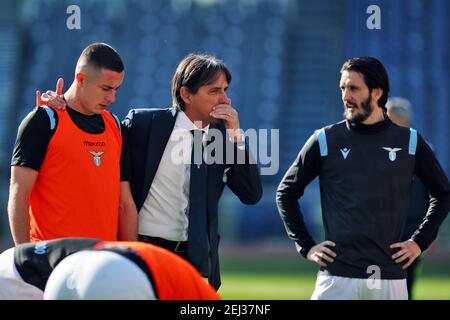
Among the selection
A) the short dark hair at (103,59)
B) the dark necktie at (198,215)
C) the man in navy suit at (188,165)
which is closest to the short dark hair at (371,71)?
the man in navy suit at (188,165)

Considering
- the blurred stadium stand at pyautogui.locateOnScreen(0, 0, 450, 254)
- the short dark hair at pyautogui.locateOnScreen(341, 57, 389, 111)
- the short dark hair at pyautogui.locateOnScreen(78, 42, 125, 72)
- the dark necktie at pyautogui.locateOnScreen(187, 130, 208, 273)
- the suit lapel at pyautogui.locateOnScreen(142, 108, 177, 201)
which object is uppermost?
the blurred stadium stand at pyautogui.locateOnScreen(0, 0, 450, 254)

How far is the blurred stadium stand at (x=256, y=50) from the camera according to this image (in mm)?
23406

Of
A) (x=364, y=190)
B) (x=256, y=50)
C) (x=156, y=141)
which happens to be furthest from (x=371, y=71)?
(x=256, y=50)

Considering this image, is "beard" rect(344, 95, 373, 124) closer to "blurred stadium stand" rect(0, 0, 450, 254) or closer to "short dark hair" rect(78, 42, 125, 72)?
"short dark hair" rect(78, 42, 125, 72)

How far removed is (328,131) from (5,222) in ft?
52.4

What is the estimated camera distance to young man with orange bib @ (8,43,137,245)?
4.59m

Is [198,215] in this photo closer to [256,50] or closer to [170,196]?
[170,196]

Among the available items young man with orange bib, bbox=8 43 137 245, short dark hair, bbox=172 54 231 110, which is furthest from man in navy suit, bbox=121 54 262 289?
young man with orange bib, bbox=8 43 137 245

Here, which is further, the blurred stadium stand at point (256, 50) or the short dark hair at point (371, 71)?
the blurred stadium stand at point (256, 50)

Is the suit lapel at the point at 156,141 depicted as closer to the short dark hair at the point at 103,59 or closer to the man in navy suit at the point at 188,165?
the man in navy suit at the point at 188,165

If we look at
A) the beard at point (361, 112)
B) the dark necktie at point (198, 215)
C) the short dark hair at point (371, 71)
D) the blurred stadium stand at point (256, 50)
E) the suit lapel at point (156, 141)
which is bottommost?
the dark necktie at point (198, 215)

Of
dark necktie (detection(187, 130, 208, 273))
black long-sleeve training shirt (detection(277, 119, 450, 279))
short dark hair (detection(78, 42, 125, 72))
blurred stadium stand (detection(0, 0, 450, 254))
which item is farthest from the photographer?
blurred stadium stand (detection(0, 0, 450, 254))
